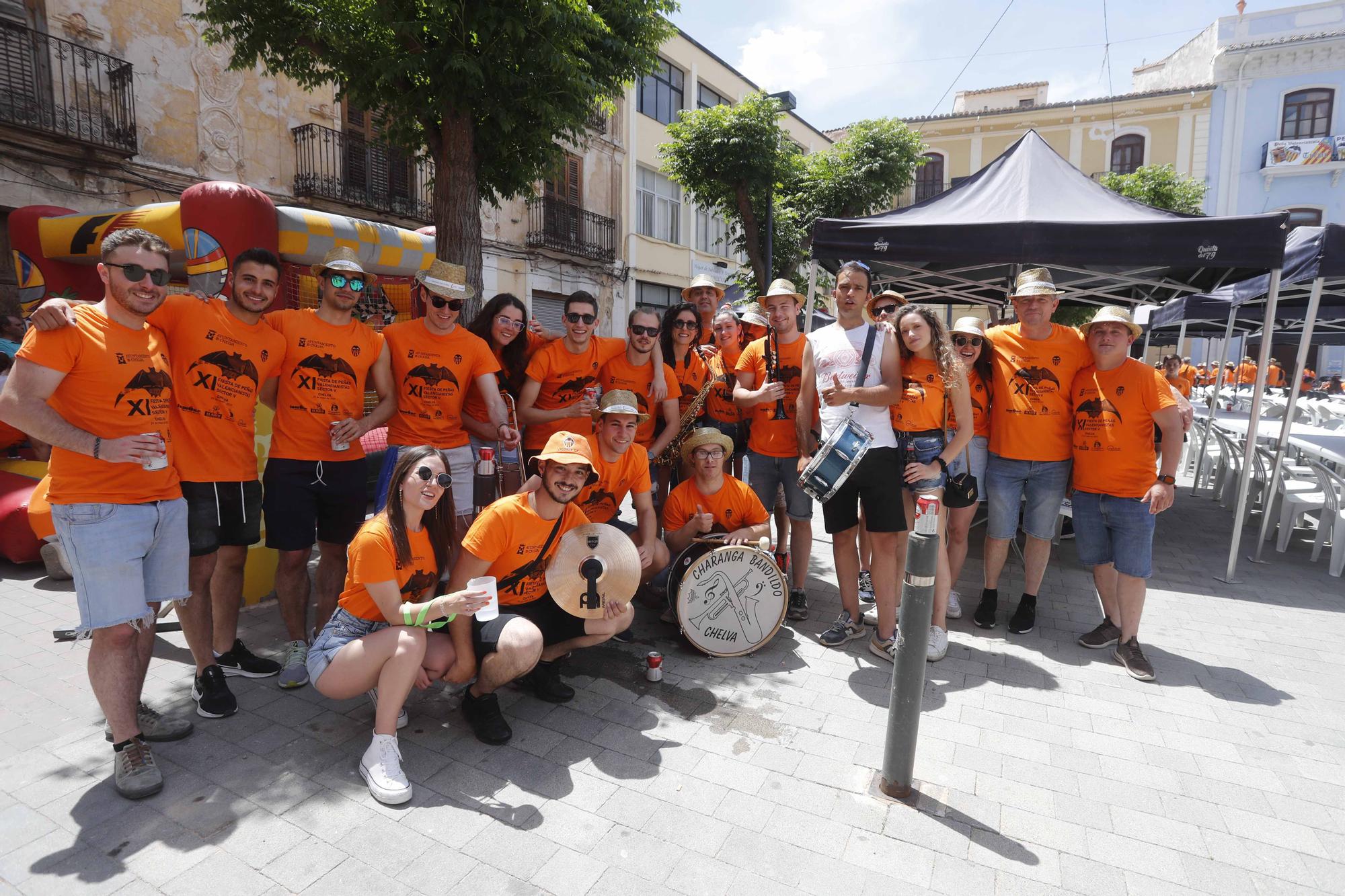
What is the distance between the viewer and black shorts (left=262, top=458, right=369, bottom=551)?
3484mm

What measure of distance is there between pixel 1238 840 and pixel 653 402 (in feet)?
11.7

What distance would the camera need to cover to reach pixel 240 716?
3195mm

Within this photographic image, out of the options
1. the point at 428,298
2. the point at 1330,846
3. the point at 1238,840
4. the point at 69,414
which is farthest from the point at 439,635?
the point at 1330,846

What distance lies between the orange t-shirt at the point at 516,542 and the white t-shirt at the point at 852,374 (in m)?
1.59

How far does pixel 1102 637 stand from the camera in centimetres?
424

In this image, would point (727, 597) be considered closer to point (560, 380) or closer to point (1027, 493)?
point (560, 380)

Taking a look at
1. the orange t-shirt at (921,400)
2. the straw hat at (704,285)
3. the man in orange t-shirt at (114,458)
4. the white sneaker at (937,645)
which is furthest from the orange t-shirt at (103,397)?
the white sneaker at (937,645)

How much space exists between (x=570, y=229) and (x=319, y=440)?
638 inches

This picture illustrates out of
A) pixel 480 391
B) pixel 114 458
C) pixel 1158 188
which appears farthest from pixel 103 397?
pixel 1158 188

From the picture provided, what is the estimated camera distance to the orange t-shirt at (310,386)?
137 inches

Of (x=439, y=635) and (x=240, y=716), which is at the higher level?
(x=439, y=635)

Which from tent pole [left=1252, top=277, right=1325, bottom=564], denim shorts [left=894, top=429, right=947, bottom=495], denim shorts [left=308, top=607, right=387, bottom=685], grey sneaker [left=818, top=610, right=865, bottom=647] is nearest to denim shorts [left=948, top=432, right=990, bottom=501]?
denim shorts [left=894, top=429, right=947, bottom=495]

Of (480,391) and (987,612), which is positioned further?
(987,612)

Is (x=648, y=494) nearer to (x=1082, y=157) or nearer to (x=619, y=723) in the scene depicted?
(x=619, y=723)
